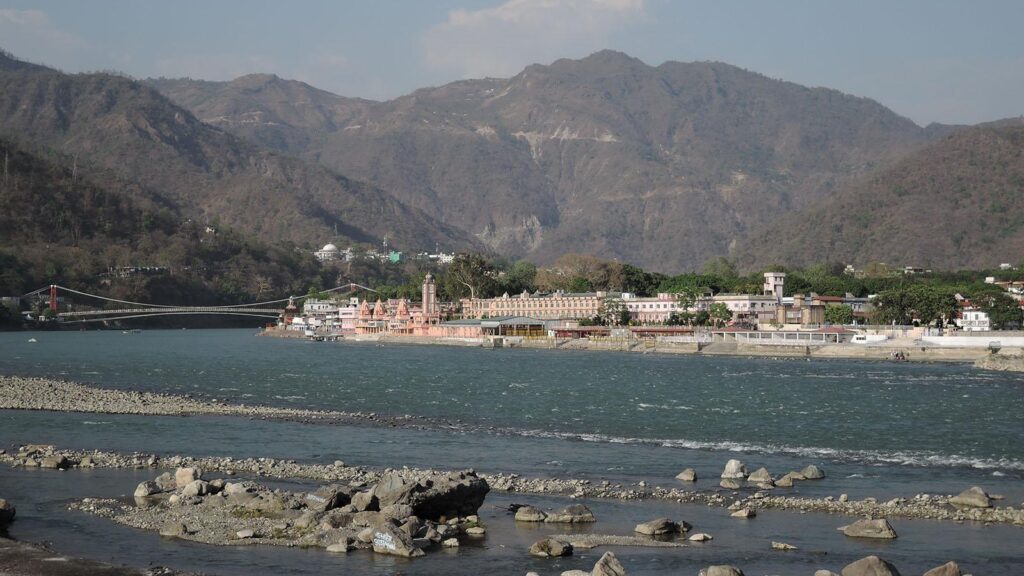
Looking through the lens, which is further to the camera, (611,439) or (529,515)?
(611,439)

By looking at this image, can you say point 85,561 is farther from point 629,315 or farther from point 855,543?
point 629,315

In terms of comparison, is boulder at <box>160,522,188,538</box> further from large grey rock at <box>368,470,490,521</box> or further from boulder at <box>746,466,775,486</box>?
boulder at <box>746,466,775,486</box>

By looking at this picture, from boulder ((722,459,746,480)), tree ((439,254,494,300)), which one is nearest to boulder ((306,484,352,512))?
boulder ((722,459,746,480))

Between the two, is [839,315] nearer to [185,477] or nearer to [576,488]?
[576,488]

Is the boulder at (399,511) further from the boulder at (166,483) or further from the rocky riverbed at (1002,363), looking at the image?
the rocky riverbed at (1002,363)

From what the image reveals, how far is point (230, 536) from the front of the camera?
2184 centimetres

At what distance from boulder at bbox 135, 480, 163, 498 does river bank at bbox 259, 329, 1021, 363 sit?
71.2 metres

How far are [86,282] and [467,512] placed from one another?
183702 mm

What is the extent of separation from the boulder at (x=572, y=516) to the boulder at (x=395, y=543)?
11.8ft

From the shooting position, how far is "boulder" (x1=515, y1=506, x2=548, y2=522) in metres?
23.5

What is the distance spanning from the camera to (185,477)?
25734 mm

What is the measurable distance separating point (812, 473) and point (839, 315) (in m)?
95.9

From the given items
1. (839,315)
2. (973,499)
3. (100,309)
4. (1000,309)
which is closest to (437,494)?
(973,499)

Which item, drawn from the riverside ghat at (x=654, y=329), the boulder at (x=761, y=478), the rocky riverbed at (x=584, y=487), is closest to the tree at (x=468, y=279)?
the riverside ghat at (x=654, y=329)
